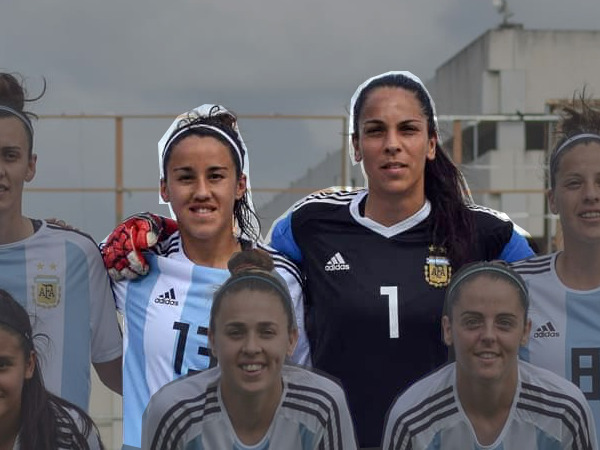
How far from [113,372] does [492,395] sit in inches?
46.6

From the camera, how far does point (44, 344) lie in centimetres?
308

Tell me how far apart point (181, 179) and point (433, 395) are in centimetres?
87

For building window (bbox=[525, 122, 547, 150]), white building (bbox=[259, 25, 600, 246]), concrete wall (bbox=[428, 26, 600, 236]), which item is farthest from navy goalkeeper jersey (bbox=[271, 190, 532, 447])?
concrete wall (bbox=[428, 26, 600, 236])

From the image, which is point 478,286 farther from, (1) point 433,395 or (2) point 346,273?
(2) point 346,273

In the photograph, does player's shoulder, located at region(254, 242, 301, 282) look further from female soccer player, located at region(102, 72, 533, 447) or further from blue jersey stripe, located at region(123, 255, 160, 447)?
blue jersey stripe, located at region(123, 255, 160, 447)

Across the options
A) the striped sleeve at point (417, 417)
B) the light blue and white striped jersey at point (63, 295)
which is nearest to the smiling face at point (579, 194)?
the striped sleeve at point (417, 417)

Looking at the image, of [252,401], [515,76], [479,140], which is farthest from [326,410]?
[515,76]

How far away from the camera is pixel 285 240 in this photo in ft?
11.0

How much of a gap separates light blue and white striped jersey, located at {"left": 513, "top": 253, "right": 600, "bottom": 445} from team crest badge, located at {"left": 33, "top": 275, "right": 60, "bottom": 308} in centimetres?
122

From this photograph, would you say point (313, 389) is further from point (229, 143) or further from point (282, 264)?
point (229, 143)

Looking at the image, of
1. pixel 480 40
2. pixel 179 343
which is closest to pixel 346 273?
pixel 179 343

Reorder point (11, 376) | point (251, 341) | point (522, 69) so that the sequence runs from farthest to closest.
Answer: point (522, 69), point (11, 376), point (251, 341)

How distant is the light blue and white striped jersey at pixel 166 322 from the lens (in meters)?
3.12

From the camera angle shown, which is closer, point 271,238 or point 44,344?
point 44,344
